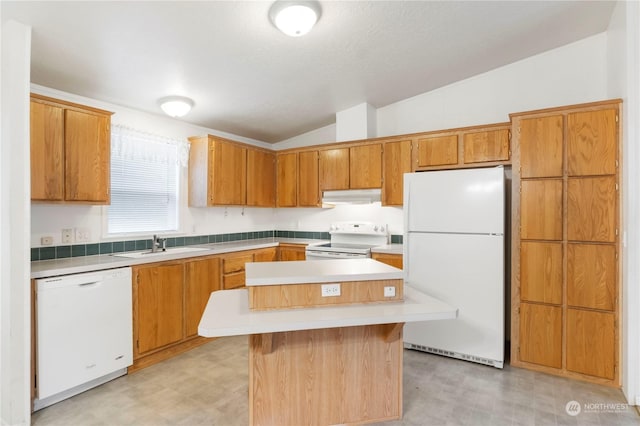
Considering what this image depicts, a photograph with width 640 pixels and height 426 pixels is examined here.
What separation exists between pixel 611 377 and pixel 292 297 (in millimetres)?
2635

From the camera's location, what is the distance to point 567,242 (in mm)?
2729

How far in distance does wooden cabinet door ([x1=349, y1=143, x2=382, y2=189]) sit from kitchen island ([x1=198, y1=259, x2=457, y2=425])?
1951 millimetres

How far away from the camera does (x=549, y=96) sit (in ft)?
10.9

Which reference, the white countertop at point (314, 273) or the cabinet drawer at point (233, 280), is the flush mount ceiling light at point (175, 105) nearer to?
the cabinet drawer at point (233, 280)

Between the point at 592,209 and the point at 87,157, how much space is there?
4.07 metres

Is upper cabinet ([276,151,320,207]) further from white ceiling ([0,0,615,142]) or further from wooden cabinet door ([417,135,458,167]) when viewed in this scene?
wooden cabinet door ([417,135,458,167])

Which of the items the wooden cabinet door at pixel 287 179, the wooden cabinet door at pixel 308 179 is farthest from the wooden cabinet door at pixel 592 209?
the wooden cabinet door at pixel 287 179

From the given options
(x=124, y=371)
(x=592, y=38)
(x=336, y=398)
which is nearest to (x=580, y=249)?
(x=592, y=38)

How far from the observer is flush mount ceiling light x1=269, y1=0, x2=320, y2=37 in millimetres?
2061

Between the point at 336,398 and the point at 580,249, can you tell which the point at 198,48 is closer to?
the point at 336,398

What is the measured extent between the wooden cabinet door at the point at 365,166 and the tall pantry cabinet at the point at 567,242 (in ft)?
4.78

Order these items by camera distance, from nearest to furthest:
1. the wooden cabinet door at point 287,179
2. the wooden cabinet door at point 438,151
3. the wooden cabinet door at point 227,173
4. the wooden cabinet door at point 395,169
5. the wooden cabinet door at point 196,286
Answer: the wooden cabinet door at point 196,286 → the wooden cabinet door at point 438,151 → the wooden cabinet door at point 395,169 → the wooden cabinet door at point 227,173 → the wooden cabinet door at point 287,179

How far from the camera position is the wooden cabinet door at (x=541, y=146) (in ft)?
9.08

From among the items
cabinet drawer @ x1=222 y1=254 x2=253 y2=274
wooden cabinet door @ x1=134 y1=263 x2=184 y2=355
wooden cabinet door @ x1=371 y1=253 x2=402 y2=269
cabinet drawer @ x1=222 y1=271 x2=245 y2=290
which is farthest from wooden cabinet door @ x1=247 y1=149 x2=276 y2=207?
wooden cabinet door @ x1=371 y1=253 x2=402 y2=269
